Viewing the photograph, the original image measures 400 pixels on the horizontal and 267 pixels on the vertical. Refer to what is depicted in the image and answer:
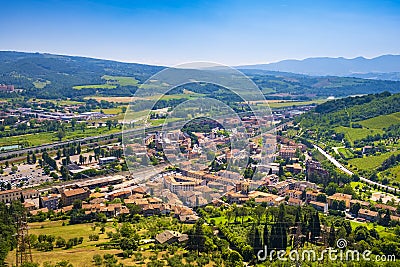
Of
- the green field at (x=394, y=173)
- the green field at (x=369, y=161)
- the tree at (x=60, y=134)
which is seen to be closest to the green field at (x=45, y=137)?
the tree at (x=60, y=134)

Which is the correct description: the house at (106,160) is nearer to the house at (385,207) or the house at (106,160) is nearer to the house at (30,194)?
the house at (30,194)

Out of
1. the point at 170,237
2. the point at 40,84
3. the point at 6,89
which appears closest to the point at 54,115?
the point at 6,89

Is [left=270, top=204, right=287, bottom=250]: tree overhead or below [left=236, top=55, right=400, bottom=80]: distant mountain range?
below

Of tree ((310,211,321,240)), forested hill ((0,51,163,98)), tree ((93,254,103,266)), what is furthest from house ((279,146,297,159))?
forested hill ((0,51,163,98))

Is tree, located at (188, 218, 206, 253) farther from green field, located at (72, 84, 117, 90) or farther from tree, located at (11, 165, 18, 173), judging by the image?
green field, located at (72, 84, 117, 90)

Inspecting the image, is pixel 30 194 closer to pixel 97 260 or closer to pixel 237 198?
pixel 97 260

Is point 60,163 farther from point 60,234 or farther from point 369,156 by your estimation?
point 369,156
